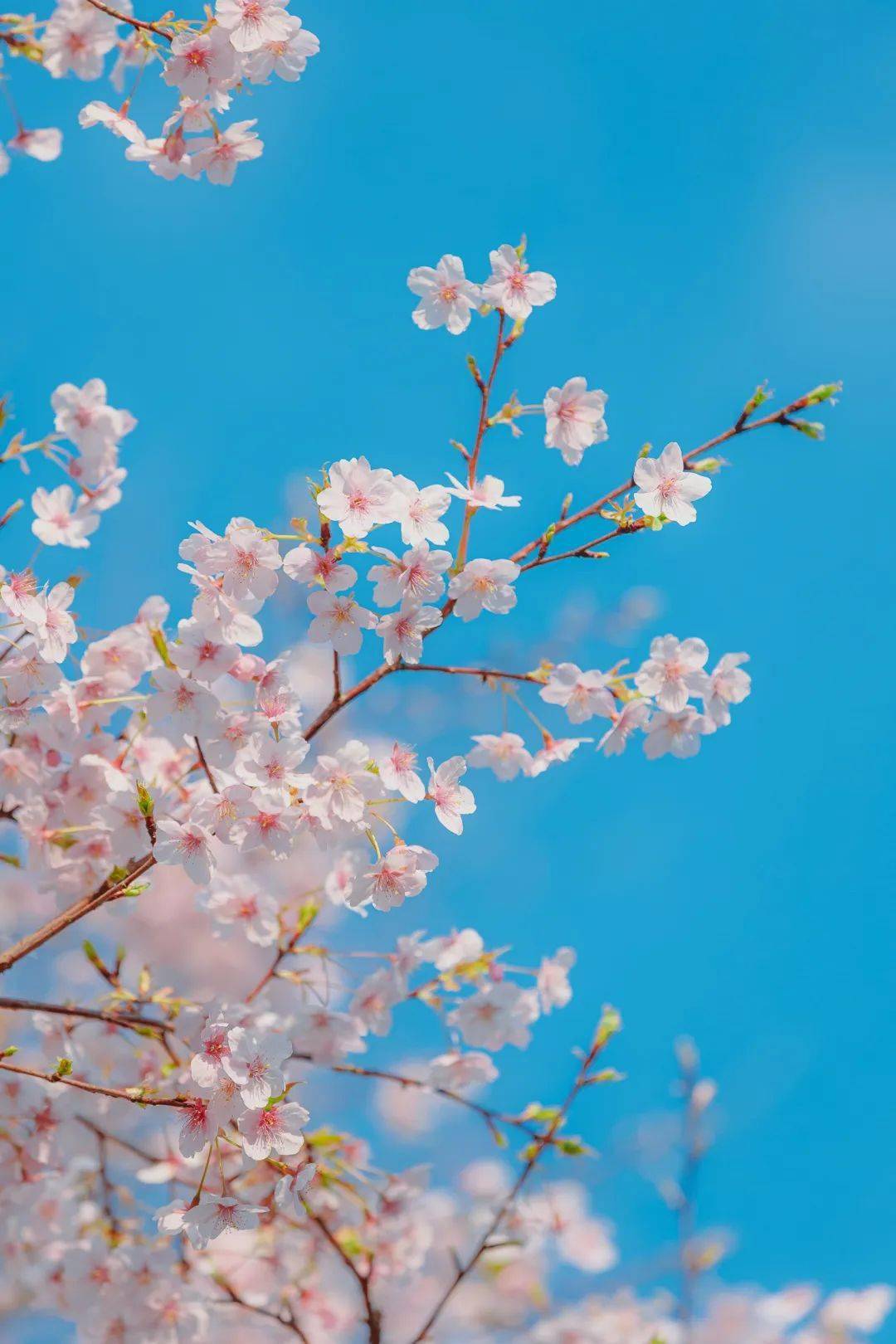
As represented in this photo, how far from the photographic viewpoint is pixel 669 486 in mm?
2570

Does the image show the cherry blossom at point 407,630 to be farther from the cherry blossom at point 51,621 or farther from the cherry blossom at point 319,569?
the cherry blossom at point 51,621

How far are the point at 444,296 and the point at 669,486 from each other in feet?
2.57

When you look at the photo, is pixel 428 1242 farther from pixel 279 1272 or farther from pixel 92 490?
pixel 92 490

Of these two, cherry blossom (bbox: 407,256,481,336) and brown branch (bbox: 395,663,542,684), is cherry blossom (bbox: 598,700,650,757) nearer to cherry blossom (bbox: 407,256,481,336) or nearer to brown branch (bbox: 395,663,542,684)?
brown branch (bbox: 395,663,542,684)

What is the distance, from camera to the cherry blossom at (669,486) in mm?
2535

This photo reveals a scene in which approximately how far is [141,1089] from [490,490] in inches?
61.0

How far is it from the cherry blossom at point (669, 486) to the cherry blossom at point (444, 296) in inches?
25.1

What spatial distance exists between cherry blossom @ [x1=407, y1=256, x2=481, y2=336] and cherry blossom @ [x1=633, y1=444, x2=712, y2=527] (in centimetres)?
64

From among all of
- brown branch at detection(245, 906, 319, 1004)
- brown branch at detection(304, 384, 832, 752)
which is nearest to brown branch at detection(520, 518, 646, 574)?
brown branch at detection(304, 384, 832, 752)

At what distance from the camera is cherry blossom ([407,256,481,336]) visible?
9.04 ft

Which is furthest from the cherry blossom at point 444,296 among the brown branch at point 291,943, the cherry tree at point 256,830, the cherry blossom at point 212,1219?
the cherry blossom at point 212,1219

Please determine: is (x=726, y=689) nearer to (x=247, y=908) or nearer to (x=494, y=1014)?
(x=494, y=1014)

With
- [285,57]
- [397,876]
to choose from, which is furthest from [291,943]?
[285,57]

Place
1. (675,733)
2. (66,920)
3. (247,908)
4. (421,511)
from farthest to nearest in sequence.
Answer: (247,908), (675,733), (421,511), (66,920)
